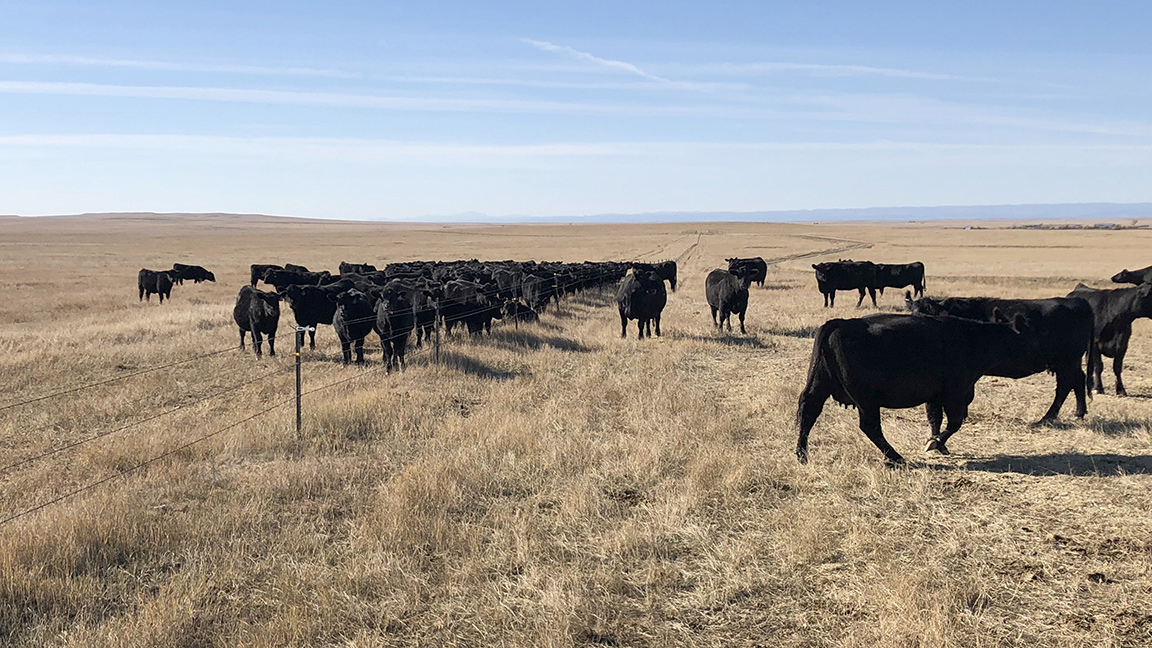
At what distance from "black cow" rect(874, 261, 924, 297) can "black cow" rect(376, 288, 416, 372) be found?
17.4 metres

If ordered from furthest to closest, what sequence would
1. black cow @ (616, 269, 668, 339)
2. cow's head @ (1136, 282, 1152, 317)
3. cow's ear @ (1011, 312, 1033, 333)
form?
black cow @ (616, 269, 668, 339)
cow's head @ (1136, 282, 1152, 317)
cow's ear @ (1011, 312, 1033, 333)

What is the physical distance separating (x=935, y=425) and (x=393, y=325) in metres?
9.46

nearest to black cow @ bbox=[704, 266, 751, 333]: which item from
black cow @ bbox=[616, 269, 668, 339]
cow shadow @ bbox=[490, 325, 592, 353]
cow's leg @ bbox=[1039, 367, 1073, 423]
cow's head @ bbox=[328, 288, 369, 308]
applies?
black cow @ bbox=[616, 269, 668, 339]

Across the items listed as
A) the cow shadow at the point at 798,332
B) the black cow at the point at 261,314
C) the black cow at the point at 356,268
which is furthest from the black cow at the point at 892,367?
the black cow at the point at 356,268

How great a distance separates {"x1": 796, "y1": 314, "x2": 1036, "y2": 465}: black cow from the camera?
24.1ft

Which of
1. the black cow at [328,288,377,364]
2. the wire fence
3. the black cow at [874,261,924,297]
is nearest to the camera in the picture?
the wire fence

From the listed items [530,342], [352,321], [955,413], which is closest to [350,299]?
[352,321]

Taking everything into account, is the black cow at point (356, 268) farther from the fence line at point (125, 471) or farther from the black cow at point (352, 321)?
the fence line at point (125, 471)

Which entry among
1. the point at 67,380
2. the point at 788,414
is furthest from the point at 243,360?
the point at 788,414

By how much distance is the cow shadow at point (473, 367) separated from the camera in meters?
12.6

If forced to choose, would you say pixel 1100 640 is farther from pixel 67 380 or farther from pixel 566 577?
pixel 67 380

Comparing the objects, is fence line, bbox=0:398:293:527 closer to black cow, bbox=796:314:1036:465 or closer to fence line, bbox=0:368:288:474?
fence line, bbox=0:368:288:474

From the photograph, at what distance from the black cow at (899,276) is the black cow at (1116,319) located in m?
14.7

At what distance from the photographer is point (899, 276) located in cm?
2573
